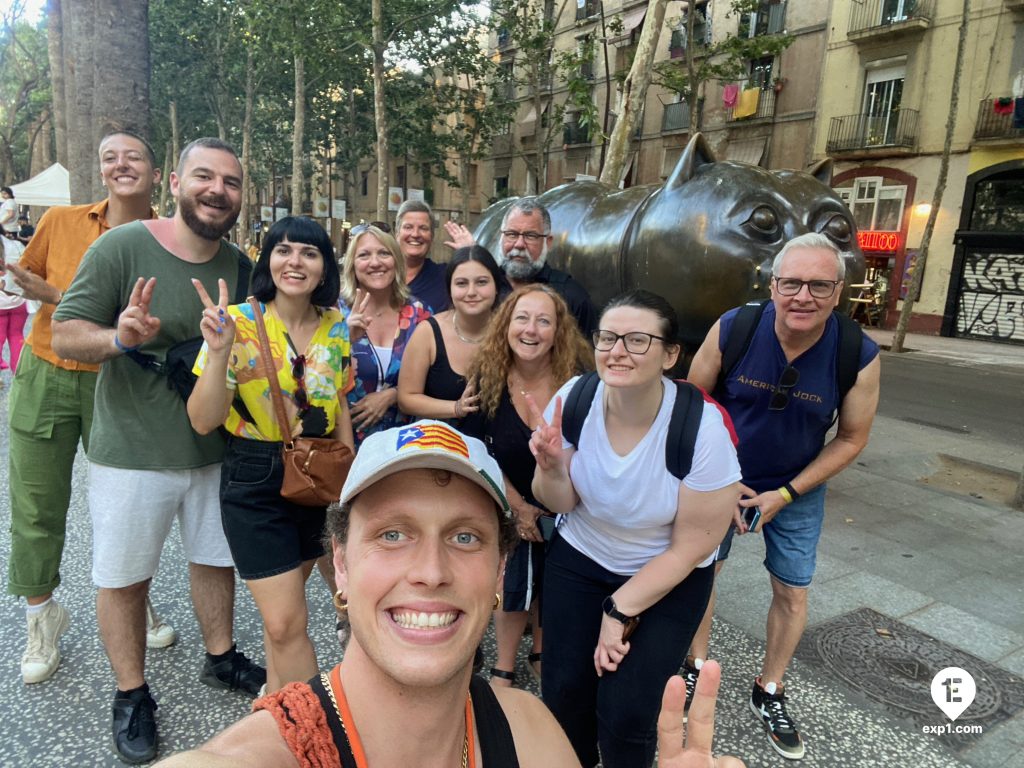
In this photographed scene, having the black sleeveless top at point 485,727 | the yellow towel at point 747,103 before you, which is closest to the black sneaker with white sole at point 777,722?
the black sleeveless top at point 485,727

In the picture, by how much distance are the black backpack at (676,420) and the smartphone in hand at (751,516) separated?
0.78 metres

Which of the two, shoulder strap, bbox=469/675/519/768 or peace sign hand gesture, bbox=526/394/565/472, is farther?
peace sign hand gesture, bbox=526/394/565/472

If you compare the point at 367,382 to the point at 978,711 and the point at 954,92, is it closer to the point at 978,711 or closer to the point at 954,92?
the point at 978,711

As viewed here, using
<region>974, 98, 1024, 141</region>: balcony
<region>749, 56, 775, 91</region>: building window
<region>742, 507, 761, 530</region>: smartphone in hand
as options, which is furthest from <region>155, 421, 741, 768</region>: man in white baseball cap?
<region>749, 56, 775, 91</region>: building window

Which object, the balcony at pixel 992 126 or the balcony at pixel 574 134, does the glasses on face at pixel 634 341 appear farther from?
the balcony at pixel 574 134

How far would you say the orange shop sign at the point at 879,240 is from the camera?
19.2 m

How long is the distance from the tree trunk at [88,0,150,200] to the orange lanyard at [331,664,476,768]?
4.56m

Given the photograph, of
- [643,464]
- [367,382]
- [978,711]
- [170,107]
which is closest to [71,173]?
[367,382]

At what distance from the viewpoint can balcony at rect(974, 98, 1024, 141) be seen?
16647 mm

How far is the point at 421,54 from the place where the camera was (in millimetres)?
24219

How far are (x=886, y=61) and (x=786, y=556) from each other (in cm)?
2191

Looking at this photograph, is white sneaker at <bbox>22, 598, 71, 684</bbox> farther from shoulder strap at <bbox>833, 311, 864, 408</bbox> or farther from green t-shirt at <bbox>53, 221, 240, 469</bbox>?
shoulder strap at <bbox>833, 311, 864, 408</bbox>

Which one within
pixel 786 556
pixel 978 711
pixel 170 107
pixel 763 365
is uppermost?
pixel 170 107

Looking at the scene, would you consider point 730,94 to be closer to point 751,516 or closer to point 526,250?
point 526,250
